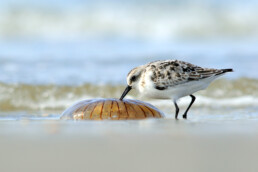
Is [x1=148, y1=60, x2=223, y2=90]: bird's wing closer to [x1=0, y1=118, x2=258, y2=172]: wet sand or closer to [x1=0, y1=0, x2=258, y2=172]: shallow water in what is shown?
[x1=0, y1=0, x2=258, y2=172]: shallow water

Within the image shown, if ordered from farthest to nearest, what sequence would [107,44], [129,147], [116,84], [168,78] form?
[107,44]
[116,84]
[168,78]
[129,147]

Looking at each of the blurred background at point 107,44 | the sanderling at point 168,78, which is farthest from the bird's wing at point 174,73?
the blurred background at point 107,44

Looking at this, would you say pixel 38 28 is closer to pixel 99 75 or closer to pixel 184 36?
pixel 184 36

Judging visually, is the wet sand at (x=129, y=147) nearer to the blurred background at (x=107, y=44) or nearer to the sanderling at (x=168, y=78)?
the sanderling at (x=168, y=78)

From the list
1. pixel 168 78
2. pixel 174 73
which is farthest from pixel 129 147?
pixel 174 73

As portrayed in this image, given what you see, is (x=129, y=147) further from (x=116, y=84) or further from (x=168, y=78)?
(x=116, y=84)

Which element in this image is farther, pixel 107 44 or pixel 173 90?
pixel 107 44

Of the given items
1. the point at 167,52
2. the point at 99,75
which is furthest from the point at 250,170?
the point at 167,52
